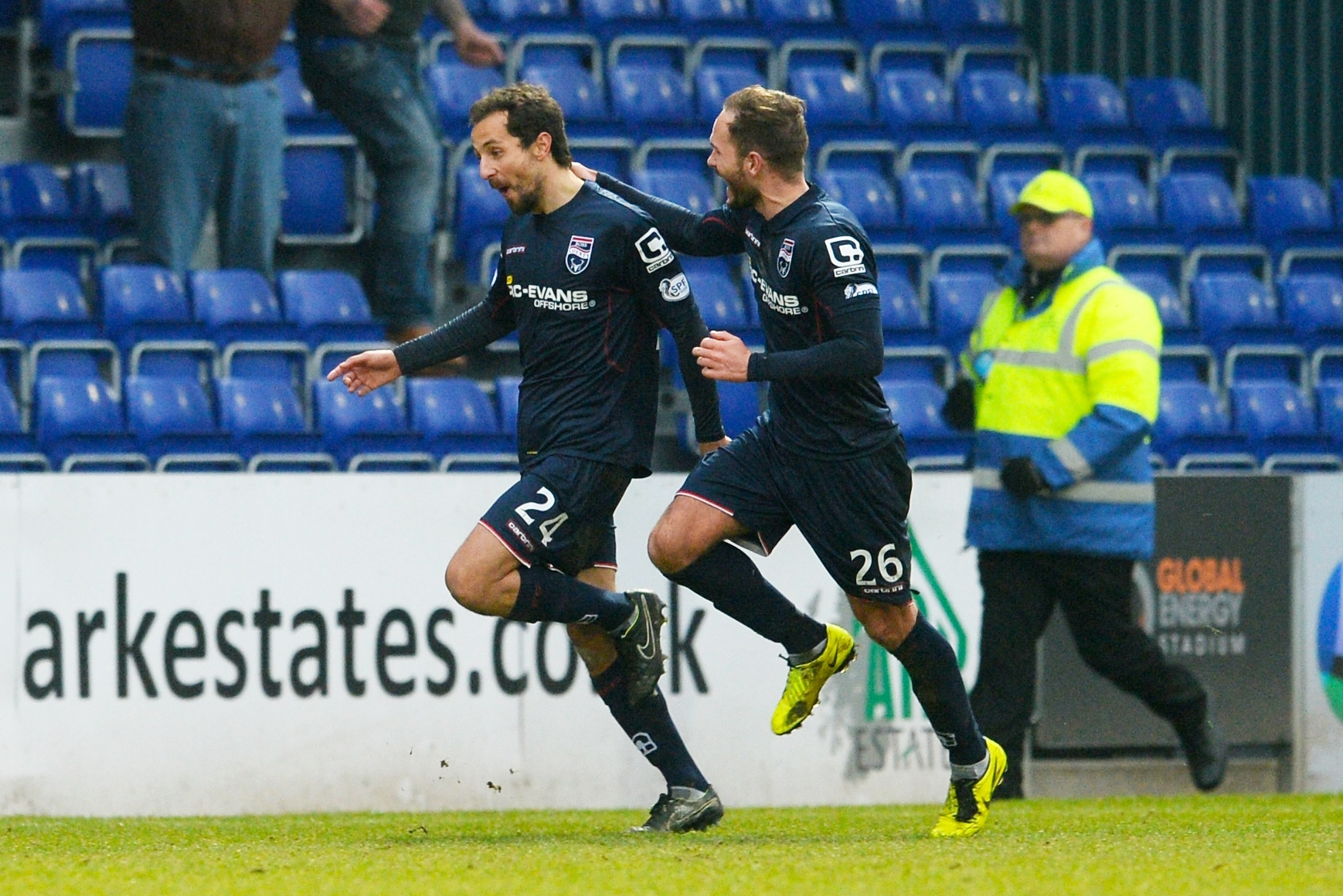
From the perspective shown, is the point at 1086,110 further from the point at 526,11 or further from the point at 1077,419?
the point at 1077,419

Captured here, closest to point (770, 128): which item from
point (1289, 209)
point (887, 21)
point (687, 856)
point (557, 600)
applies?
point (557, 600)

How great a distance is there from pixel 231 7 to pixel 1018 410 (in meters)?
4.48

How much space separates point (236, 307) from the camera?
9453mm

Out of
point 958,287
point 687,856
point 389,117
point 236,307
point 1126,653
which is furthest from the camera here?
point 958,287

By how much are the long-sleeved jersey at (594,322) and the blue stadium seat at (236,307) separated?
3.50m

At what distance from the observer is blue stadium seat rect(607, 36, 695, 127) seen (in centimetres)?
1159

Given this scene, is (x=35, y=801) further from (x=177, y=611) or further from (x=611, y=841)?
(x=611, y=841)

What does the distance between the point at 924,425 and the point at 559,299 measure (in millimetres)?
4196

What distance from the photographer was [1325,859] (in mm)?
5211

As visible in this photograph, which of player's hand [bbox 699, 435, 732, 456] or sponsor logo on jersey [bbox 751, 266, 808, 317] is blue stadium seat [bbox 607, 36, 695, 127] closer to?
player's hand [bbox 699, 435, 732, 456]

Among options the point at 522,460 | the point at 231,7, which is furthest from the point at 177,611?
the point at 231,7

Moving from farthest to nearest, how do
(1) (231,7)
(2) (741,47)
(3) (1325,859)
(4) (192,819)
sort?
(2) (741,47), (1) (231,7), (4) (192,819), (3) (1325,859)

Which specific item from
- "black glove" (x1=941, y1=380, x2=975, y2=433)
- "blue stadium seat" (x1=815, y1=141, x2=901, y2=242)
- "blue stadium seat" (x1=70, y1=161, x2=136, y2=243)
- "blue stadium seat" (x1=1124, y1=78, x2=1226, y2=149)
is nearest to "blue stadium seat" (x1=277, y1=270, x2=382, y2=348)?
"blue stadium seat" (x1=70, y1=161, x2=136, y2=243)

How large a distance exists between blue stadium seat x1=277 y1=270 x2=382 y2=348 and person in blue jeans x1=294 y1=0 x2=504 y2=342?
0.50ft
